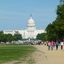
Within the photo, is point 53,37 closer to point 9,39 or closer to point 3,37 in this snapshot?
point 3,37

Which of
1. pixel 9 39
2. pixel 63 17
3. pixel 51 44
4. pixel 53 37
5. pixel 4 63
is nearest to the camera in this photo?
pixel 4 63

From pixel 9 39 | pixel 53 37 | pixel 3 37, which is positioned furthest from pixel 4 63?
pixel 9 39

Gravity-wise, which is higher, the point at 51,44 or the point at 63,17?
the point at 63,17

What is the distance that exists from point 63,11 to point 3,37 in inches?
4427

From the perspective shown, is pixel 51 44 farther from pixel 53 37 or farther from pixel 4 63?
pixel 53 37

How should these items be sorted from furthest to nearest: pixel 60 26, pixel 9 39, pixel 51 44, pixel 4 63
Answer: pixel 9 39 < pixel 60 26 < pixel 51 44 < pixel 4 63

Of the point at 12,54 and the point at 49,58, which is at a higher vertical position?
the point at 12,54

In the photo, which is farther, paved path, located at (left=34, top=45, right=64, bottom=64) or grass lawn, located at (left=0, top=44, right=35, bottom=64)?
grass lawn, located at (left=0, top=44, right=35, bottom=64)

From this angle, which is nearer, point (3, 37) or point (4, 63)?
point (4, 63)

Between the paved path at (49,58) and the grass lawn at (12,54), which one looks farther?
the grass lawn at (12,54)

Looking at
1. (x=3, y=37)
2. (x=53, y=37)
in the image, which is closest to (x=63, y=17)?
(x=53, y=37)

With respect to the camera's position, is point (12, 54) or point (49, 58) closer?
point (49, 58)

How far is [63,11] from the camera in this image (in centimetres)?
4906

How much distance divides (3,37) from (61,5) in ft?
369
